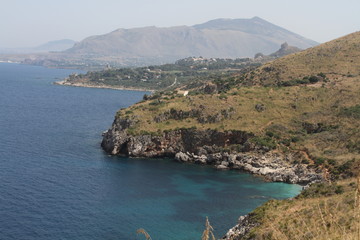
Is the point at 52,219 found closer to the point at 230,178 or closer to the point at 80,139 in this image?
the point at 230,178

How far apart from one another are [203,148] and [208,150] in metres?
1.08

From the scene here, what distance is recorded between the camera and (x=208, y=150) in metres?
75.6

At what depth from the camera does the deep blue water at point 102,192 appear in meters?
45.5

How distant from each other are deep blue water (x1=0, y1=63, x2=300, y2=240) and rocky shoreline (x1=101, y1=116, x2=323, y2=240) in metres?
2.31

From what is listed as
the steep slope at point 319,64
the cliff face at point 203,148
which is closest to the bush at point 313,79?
the steep slope at point 319,64

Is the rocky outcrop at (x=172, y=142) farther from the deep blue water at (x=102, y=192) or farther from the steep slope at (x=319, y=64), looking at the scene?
the steep slope at (x=319, y=64)

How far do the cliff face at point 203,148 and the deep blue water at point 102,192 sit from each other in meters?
2.47

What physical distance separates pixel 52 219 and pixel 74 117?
244 ft

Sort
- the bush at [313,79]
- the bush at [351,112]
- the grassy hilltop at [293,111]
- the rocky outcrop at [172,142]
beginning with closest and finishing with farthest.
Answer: the grassy hilltop at [293,111], the bush at [351,112], the rocky outcrop at [172,142], the bush at [313,79]

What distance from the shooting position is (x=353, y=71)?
98.1 m

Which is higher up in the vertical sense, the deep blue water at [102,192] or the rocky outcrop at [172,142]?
the rocky outcrop at [172,142]

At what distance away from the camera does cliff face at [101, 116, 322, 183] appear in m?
68.9

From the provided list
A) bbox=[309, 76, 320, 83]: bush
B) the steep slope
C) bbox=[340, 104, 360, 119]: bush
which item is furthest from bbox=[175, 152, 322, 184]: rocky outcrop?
the steep slope

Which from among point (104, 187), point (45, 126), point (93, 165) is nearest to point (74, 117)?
point (45, 126)
